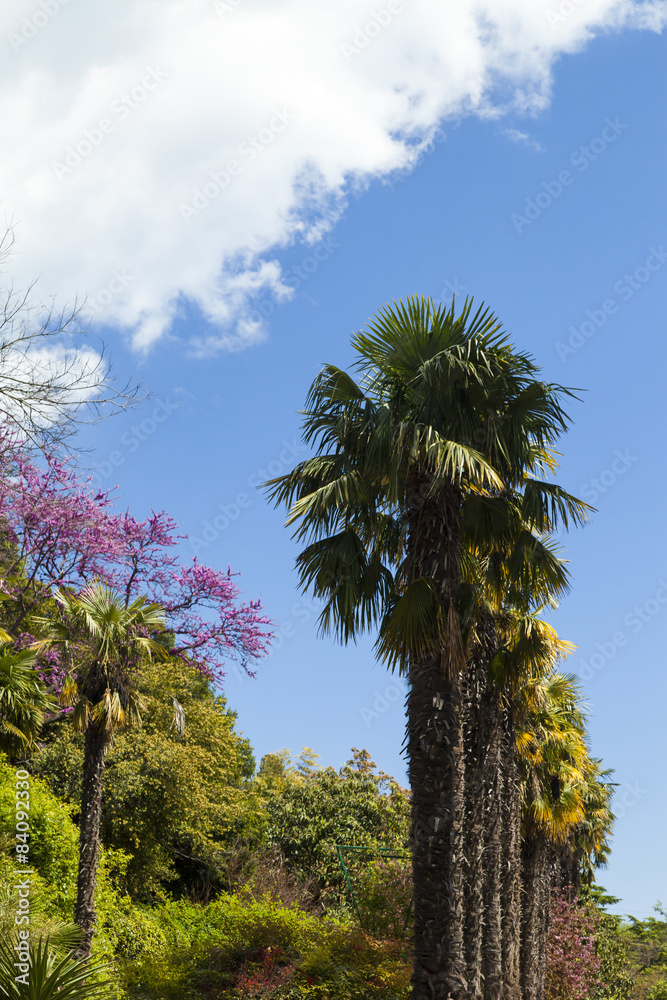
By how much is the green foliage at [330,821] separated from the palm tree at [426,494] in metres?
17.7

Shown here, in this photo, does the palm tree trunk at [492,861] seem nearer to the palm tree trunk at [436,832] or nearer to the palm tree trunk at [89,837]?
the palm tree trunk at [436,832]

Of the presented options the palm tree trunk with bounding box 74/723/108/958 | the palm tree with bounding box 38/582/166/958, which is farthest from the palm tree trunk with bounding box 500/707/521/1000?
the palm tree trunk with bounding box 74/723/108/958

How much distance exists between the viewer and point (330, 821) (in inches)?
1163

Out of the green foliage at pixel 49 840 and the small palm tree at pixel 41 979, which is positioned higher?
the green foliage at pixel 49 840

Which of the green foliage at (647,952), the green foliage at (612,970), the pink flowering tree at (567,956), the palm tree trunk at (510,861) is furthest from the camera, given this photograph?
the green foliage at (647,952)

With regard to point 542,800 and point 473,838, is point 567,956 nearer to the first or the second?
point 542,800

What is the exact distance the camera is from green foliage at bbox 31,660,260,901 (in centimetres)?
2527

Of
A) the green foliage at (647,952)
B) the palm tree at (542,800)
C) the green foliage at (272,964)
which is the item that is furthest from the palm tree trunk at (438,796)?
the green foliage at (647,952)

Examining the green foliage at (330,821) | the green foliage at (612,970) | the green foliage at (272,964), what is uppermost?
the green foliage at (330,821)

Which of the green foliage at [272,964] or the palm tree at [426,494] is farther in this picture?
the green foliage at [272,964]

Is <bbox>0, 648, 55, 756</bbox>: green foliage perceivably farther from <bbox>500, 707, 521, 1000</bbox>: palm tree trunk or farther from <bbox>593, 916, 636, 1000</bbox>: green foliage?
<bbox>593, 916, 636, 1000</bbox>: green foliage

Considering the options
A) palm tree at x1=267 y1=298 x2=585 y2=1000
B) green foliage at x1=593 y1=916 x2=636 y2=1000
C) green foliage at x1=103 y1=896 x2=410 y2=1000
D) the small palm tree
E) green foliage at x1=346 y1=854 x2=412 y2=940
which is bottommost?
green foliage at x1=593 y1=916 x2=636 y2=1000

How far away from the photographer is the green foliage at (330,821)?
94.8ft

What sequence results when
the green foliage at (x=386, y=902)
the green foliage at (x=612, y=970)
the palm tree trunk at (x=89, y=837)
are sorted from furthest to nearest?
the green foliage at (x=612, y=970) < the green foliage at (x=386, y=902) < the palm tree trunk at (x=89, y=837)
